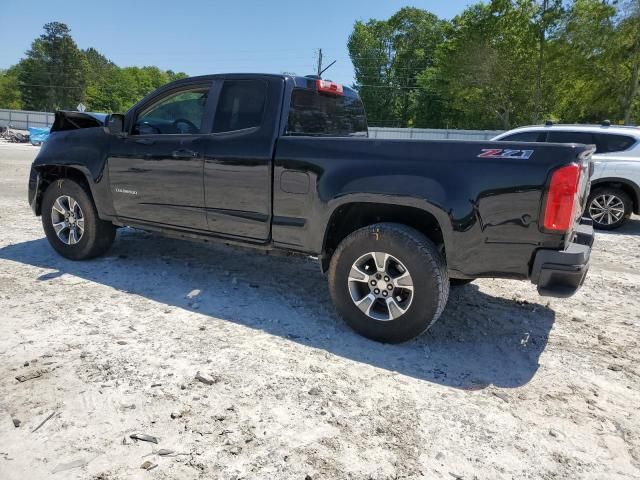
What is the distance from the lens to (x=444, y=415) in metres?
2.59

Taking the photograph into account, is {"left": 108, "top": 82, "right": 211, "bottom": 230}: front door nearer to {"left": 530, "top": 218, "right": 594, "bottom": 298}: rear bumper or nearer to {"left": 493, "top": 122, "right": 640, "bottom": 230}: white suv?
{"left": 530, "top": 218, "right": 594, "bottom": 298}: rear bumper

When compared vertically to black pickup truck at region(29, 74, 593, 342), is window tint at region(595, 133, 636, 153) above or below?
above

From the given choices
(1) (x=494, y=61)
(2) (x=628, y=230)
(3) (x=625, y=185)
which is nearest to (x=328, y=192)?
(3) (x=625, y=185)

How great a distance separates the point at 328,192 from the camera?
348 cm

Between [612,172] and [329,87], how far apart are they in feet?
20.1

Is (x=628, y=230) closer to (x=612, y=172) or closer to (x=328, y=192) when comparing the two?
(x=612, y=172)

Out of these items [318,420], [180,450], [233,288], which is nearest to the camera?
[180,450]

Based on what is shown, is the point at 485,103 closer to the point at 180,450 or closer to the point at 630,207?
the point at 630,207

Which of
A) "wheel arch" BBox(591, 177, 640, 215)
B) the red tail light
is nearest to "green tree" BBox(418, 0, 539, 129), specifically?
"wheel arch" BBox(591, 177, 640, 215)

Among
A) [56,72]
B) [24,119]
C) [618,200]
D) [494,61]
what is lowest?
[618,200]

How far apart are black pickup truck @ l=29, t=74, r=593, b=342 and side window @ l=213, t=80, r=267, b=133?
1 centimetres

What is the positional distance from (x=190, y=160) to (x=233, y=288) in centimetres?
126

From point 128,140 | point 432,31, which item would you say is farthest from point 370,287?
point 432,31

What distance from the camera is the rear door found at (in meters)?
3.80
